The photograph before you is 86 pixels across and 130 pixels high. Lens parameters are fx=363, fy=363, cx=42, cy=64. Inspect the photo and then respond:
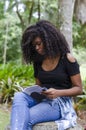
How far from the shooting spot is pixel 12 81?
8812 mm

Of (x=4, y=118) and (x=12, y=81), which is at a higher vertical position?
(x=12, y=81)

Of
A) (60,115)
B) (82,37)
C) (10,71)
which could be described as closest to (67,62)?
(60,115)

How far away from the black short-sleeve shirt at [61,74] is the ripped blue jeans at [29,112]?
23 cm

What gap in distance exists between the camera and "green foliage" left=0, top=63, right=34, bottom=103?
27.6 feet

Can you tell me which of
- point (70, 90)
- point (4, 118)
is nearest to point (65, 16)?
point (4, 118)

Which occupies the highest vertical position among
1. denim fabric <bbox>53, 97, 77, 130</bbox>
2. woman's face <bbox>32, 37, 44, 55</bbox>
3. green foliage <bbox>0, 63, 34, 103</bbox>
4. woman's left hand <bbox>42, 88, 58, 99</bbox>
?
woman's face <bbox>32, 37, 44, 55</bbox>

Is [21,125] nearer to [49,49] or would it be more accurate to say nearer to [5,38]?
[49,49]

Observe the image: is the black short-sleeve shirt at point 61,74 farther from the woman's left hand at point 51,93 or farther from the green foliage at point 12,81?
the green foliage at point 12,81

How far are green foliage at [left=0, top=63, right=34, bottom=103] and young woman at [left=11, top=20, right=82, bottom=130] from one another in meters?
4.07

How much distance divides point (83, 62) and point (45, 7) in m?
5.59

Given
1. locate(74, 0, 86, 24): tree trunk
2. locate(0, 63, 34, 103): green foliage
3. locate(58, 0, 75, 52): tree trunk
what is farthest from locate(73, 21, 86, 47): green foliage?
locate(58, 0, 75, 52): tree trunk

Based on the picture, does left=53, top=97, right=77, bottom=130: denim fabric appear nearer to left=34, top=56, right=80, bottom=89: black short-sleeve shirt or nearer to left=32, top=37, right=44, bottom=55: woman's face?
left=34, top=56, right=80, bottom=89: black short-sleeve shirt

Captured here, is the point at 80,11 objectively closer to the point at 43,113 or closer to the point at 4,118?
the point at 4,118

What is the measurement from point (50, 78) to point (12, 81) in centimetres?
484
